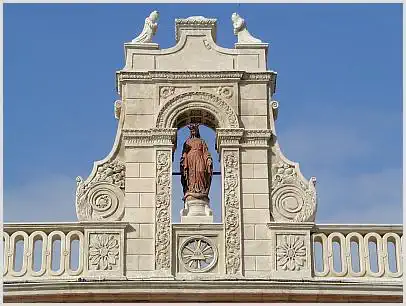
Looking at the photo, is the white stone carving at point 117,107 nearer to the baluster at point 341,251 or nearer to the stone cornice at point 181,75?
the stone cornice at point 181,75

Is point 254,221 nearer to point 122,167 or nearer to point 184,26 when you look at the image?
point 122,167

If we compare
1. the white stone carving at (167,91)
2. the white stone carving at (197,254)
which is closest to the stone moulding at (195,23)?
the white stone carving at (167,91)

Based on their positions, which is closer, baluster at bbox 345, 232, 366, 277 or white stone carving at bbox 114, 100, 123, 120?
baluster at bbox 345, 232, 366, 277

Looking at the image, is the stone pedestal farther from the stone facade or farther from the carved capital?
the carved capital

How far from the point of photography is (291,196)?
1836cm

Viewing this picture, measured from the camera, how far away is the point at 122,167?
18500mm

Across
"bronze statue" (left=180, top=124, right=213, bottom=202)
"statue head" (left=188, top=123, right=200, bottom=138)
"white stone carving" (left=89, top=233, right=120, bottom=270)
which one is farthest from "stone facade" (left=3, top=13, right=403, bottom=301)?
"bronze statue" (left=180, top=124, right=213, bottom=202)

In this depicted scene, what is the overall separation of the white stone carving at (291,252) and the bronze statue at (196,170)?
1.41 metres

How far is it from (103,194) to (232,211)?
1.94 m

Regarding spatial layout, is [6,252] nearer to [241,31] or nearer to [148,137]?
[148,137]

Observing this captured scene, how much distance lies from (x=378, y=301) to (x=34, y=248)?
5.01 m

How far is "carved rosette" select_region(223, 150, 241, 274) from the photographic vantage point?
17.8 m

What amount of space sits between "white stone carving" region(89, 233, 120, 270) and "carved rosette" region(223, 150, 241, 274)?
1614 mm

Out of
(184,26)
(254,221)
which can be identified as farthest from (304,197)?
(184,26)
